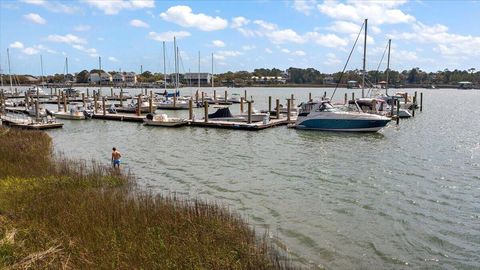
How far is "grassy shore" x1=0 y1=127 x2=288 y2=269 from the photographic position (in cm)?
826

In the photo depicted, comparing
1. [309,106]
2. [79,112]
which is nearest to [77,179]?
[309,106]

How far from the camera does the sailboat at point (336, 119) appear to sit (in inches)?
1431

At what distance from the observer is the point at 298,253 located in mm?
11234

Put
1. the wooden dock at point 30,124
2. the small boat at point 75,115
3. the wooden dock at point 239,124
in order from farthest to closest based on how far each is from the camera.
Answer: the small boat at point 75,115
the wooden dock at point 239,124
the wooden dock at point 30,124

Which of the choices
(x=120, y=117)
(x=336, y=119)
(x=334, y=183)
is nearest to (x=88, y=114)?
(x=120, y=117)

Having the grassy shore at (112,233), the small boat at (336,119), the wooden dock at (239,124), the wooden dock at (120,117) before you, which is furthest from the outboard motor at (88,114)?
the grassy shore at (112,233)

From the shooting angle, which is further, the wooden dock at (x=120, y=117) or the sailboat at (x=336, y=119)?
the wooden dock at (x=120, y=117)

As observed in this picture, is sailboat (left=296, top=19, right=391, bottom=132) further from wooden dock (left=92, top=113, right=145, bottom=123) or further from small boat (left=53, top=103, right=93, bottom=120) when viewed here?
small boat (left=53, top=103, right=93, bottom=120)

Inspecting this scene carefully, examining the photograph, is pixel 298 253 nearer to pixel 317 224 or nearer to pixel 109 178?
pixel 317 224

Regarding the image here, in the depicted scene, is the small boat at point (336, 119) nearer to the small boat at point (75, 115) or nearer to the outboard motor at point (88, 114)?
the outboard motor at point (88, 114)

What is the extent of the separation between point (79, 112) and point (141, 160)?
91.6 feet

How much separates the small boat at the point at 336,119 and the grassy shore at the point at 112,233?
26370 millimetres

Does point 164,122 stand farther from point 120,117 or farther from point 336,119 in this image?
point 336,119

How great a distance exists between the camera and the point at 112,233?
9672 mm
